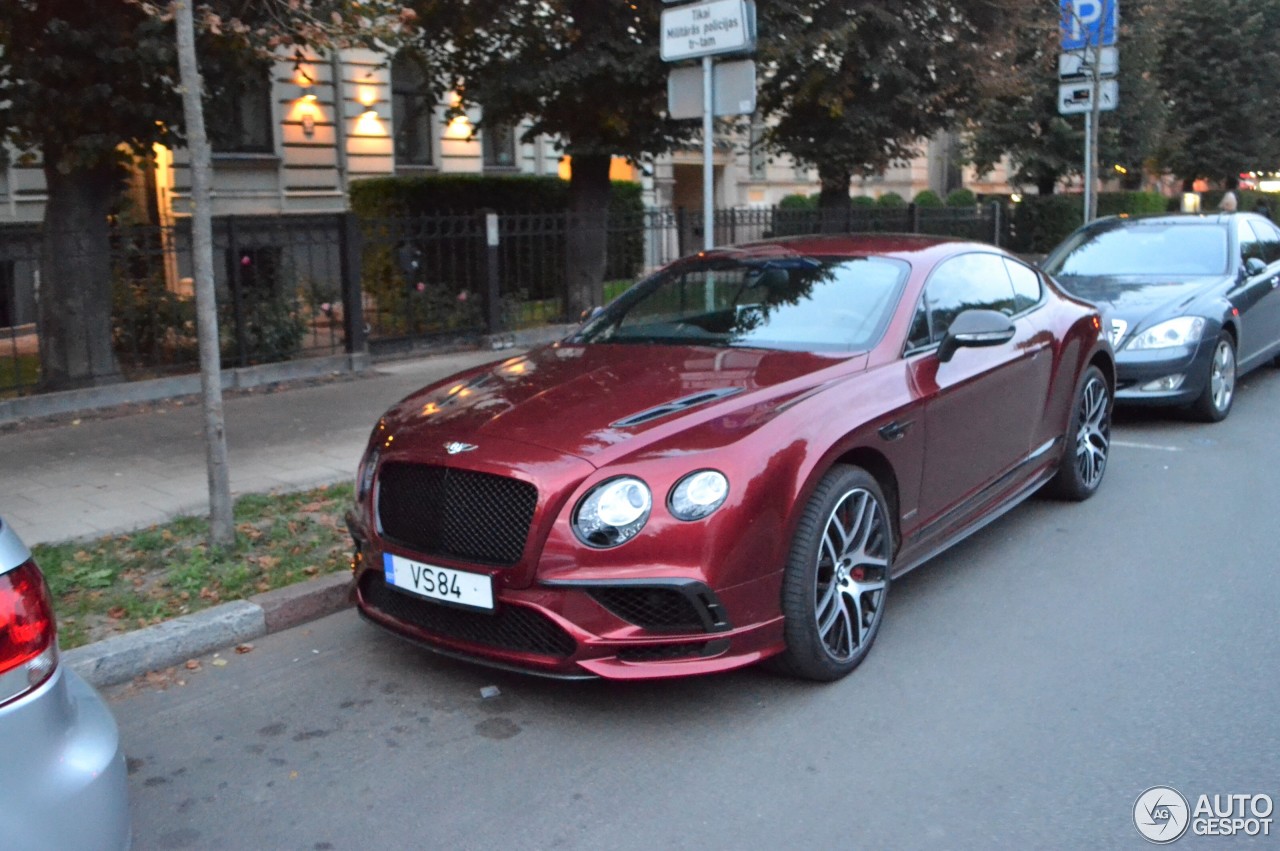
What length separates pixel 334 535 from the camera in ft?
20.2

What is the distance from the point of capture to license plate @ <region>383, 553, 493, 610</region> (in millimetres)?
4062

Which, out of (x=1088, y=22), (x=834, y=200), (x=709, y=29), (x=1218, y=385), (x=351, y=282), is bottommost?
(x=1218, y=385)

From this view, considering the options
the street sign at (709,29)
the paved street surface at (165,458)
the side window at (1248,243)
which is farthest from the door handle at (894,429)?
the side window at (1248,243)

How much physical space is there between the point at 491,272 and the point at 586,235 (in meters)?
1.59

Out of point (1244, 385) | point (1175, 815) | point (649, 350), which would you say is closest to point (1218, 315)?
point (1244, 385)

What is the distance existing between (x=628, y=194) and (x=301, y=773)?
18.2 meters

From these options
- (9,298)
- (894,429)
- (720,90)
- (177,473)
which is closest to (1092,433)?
(894,429)

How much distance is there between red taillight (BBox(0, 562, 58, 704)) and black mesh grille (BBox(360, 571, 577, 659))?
5.48 feet

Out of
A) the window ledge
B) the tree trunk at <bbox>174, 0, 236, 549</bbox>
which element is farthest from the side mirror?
the window ledge

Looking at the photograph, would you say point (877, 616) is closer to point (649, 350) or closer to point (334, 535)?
point (649, 350)

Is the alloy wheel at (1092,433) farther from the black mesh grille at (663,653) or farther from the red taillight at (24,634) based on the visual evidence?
the red taillight at (24,634)

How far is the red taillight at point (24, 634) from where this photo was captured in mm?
2445

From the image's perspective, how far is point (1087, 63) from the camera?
1534 cm

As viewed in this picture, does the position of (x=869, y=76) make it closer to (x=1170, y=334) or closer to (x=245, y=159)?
(x=1170, y=334)
